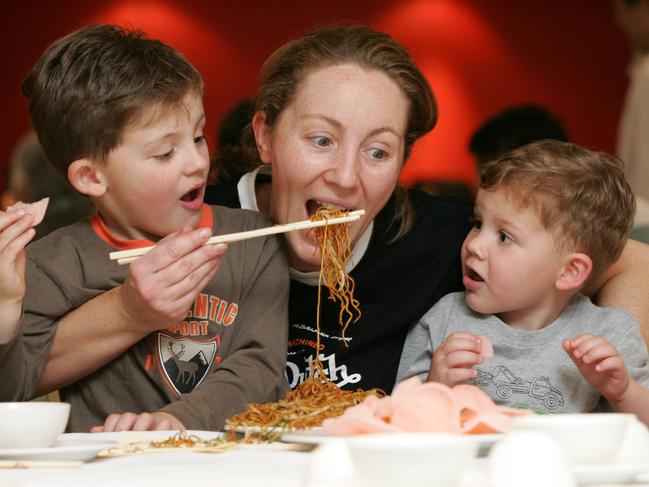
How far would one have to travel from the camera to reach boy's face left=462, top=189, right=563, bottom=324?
86.1 inches

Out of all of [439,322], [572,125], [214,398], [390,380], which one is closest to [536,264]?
[439,322]

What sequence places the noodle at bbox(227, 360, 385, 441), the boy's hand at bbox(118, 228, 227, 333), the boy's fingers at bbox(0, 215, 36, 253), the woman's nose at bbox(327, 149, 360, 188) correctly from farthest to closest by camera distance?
the woman's nose at bbox(327, 149, 360, 188) < the boy's hand at bbox(118, 228, 227, 333) < the boy's fingers at bbox(0, 215, 36, 253) < the noodle at bbox(227, 360, 385, 441)

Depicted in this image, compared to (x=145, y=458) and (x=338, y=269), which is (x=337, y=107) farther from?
(x=145, y=458)

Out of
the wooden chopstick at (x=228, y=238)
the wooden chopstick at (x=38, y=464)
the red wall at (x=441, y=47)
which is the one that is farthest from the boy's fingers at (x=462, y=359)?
the red wall at (x=441, y=47)

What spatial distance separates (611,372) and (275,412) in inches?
28.6

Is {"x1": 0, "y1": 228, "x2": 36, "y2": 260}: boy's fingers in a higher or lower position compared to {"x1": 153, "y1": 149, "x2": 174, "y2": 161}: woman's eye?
lower

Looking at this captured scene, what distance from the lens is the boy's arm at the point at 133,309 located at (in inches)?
74.0

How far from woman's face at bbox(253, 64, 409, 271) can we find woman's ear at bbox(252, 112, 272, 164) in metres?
0.07

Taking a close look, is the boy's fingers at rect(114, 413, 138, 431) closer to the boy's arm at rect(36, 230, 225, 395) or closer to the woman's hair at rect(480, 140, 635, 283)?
the boy's arm at rect(36, 230, 225, 395)

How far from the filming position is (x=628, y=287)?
2.34 metres

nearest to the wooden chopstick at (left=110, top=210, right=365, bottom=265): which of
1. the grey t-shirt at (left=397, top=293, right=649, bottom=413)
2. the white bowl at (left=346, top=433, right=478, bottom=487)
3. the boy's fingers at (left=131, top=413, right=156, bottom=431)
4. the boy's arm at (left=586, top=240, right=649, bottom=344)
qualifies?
the boy's fingers at (left=131, top=413, right=156, bottom=431)

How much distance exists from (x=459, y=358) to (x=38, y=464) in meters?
0.95

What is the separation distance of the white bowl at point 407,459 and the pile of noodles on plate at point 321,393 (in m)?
0.57

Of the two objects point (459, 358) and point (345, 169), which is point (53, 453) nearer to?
point (459, 358)
